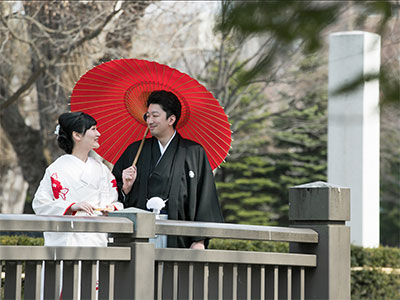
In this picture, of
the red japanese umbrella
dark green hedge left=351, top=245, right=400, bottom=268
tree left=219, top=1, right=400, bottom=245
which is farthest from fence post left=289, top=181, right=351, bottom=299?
dark green hedge left=351, top=245, right=400, bottom=268

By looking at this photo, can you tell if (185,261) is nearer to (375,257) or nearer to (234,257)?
(234,257)

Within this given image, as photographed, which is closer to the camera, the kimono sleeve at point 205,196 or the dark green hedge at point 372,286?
the kimono sleeve at point 205,196

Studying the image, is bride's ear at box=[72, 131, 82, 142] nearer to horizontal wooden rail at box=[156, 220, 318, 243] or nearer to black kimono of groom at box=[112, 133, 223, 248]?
black kimono of groom at box=[112, 133, 223, 248]

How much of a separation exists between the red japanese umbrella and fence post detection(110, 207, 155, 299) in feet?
4.66

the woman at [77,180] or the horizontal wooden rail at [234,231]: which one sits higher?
the woman at [77,180]

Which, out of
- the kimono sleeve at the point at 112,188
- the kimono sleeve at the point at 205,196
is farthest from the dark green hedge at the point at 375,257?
the kimono sleeve at the point at 112,188

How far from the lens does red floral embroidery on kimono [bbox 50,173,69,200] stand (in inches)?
177

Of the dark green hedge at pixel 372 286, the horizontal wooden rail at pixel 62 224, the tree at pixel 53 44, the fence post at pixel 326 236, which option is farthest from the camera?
the tree at pixel 53 44

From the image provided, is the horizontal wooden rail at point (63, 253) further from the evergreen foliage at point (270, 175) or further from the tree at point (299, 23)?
the evergreen foliage at point (270, 175)

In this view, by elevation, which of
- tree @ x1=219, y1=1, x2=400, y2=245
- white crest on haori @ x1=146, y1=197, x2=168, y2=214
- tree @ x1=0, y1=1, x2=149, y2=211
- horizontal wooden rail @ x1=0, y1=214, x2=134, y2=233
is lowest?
horizontal wooden rail @ x1=0, y1=214, x2=134, y2=233

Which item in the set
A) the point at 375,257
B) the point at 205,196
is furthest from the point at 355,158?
the point at 205,196

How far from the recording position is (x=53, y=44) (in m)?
10.9

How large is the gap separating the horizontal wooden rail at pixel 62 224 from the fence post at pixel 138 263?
44 mm

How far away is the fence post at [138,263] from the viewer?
129 inches
